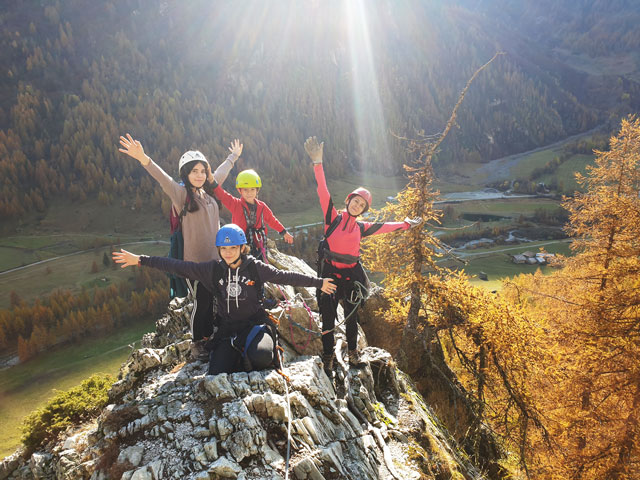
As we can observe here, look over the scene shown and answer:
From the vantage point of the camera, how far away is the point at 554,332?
10.5 metres

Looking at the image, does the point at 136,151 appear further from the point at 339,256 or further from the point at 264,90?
the point at 264,90

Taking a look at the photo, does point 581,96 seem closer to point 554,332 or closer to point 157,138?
point 157,138

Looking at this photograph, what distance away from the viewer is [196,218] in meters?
5.68

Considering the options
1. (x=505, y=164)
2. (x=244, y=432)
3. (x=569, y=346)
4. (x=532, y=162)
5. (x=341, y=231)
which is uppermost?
(x=505, y=164)

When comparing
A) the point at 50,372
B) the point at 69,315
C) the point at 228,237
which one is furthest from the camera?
the point at 69,315

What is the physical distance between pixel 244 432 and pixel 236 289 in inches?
76.9

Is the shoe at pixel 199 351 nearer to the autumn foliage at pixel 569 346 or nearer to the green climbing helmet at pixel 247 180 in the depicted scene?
the green climbing helmet at pixel 247 180

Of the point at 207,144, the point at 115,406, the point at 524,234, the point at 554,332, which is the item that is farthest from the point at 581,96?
the point at 115,406

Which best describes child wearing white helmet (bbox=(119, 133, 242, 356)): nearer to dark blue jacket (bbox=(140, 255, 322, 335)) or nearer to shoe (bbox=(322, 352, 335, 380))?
dark blue jacket (bbox=(140, 255, 322, 335))

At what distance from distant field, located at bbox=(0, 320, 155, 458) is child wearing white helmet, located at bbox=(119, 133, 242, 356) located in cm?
1956

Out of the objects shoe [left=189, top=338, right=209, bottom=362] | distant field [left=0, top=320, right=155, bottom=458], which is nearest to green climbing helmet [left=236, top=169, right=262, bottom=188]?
shoe [left=189, top=338, right=209, bottom=362]

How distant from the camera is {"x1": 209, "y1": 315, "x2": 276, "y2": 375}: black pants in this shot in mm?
4930

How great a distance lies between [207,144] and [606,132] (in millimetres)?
153447

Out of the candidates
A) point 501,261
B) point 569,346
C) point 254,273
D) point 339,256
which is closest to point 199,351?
point 254,273
